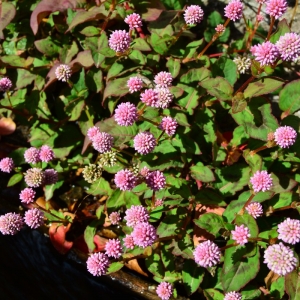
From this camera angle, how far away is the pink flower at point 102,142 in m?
1.95

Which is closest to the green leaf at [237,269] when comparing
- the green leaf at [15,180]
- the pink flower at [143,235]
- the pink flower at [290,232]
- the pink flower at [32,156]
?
the pink flower at [290,232]

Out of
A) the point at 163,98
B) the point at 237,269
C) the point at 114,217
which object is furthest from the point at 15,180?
the point at 237,269

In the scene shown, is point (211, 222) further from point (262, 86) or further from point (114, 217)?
point (262, 86)

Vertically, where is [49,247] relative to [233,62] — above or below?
below

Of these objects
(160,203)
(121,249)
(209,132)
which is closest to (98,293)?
(121,249)

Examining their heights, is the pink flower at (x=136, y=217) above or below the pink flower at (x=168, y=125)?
below

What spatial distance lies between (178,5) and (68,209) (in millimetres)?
1276

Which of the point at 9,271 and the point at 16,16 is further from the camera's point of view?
the point at 16,16

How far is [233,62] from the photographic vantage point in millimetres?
2221

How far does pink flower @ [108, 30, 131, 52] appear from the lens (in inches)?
81.9

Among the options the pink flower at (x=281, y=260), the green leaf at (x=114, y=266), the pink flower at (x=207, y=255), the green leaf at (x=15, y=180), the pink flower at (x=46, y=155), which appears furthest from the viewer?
the green leaf at (x=15, y=180)

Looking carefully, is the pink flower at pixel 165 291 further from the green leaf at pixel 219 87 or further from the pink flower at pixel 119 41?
the pink flower at pixel 119 41

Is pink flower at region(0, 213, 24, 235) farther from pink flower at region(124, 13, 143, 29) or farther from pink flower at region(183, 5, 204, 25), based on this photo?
pink flower at region(183, 5, 204, 25)

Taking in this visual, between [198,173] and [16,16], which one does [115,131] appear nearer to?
[198,173]
